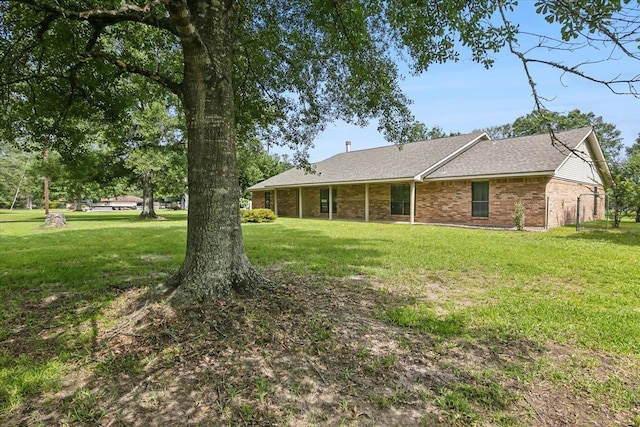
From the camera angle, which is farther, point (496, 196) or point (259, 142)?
point (496, 196)

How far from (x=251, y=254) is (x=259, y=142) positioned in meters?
2.81

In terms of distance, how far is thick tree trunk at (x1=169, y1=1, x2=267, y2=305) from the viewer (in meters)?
3.61

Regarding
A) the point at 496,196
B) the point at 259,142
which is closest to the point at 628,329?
the point at 259,142

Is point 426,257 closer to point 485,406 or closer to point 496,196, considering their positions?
point 485,406

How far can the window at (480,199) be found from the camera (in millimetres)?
15172

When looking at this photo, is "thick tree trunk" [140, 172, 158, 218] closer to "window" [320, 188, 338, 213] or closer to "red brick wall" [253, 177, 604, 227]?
"window" [320, 188, 338, 213]

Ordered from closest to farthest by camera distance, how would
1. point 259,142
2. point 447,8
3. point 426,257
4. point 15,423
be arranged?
point 15,423, point 447,8, point 426,257, point 259,142

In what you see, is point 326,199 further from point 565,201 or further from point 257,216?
point 565,201

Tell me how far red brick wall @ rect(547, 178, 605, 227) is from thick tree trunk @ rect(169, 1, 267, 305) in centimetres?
1386

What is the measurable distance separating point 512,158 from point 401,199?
548cm

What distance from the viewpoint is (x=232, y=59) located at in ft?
14.2

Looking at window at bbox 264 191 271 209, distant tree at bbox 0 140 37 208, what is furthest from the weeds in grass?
distant tree at bbox 0 140 37 208

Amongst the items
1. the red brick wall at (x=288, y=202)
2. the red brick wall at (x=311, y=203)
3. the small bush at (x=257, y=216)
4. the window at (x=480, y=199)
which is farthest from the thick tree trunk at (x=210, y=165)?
the red brick wall at (x=288, y=202)

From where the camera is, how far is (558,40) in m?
2.64
